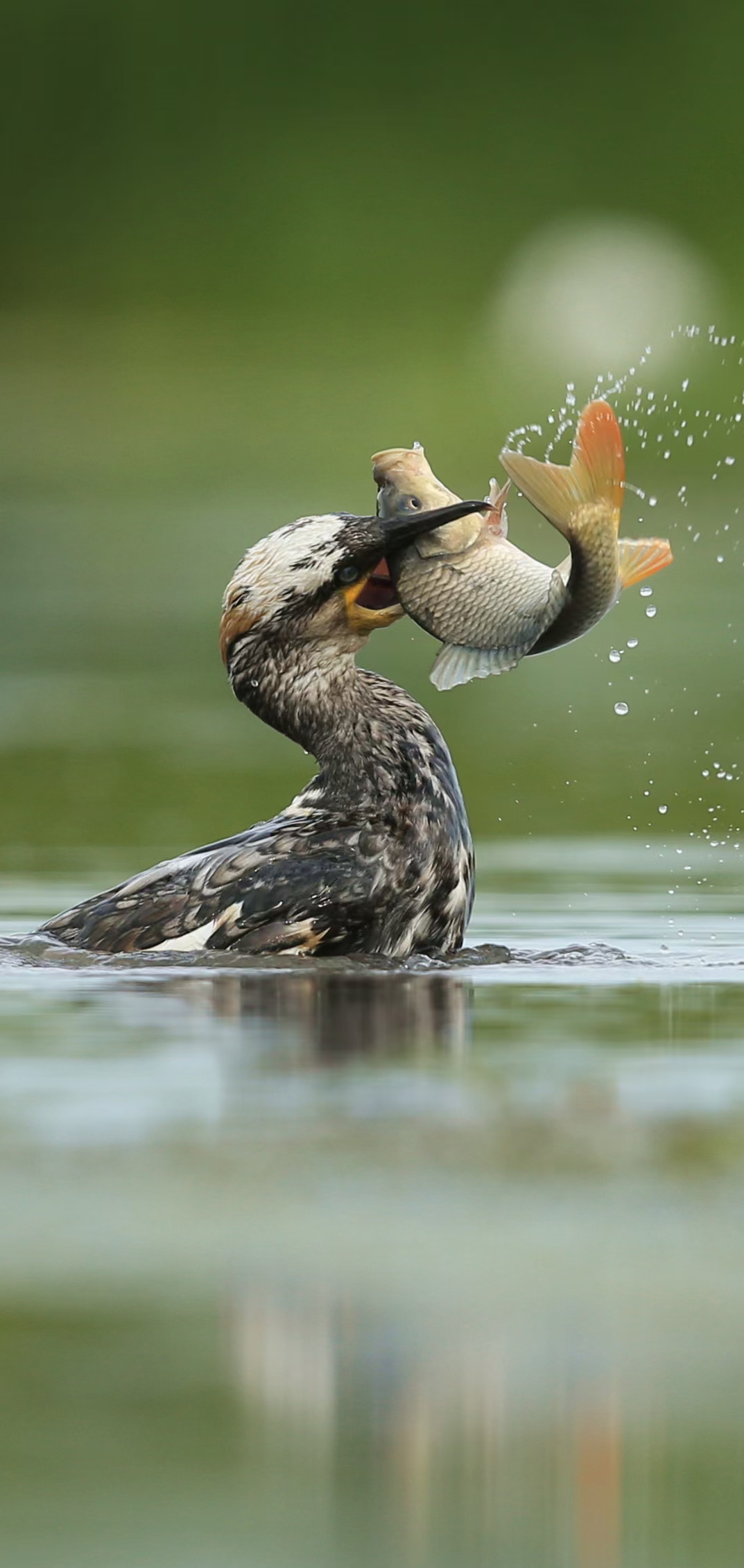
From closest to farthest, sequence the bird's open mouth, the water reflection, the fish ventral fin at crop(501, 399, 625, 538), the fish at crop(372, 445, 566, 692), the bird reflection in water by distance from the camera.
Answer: the water reflection < the bird reflection in water < the fish ventral fin at crop(501, 399, 625, 538) < the fish at crop(372, 445, 566, 692) < the bird's open mouth

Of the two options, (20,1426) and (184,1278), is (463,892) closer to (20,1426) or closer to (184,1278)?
(184,1278)

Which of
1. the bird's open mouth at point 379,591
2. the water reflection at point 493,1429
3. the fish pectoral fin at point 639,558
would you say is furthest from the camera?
the bird's open mouth at point 379,591

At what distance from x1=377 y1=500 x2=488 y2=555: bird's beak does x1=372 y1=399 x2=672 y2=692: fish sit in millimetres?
28

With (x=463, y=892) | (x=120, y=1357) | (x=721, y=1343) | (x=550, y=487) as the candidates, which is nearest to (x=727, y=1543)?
(x=721, y=1343)

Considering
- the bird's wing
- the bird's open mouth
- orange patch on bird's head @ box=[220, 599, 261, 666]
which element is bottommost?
the bird's wing

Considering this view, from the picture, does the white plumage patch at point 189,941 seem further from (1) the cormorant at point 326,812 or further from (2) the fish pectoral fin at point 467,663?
(2) the fish pectoral fin at point 467,663

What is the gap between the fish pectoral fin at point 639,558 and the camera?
173 inches

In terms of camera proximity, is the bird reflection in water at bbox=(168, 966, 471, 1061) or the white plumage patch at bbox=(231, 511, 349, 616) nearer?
the bird reflection in water at bbox=(168, 966, 471, 1061)

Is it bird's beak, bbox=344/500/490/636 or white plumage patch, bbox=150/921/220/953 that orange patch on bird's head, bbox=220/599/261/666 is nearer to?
bird's beak, bbox=344/500/490/636

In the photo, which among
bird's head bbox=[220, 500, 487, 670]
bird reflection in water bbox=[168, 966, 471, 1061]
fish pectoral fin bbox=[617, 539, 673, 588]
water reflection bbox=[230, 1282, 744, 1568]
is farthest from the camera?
bird's head bbox=[220, 500, 487, 670]

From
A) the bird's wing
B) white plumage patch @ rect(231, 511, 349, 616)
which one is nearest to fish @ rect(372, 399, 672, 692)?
white plumage patch @ rect(231, 511, 349, 616)

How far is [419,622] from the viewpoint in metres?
4.74

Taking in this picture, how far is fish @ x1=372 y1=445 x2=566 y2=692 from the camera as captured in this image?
461cm

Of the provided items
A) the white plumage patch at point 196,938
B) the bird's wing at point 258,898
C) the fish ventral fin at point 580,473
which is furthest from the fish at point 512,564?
the white plumage patch at point 196,938
